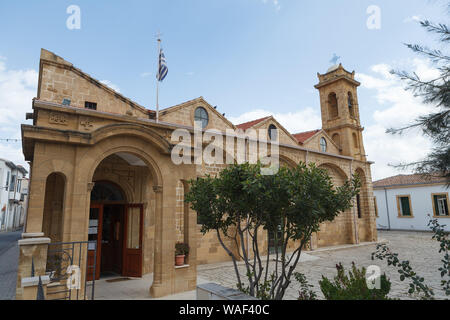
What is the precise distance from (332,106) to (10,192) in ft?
125

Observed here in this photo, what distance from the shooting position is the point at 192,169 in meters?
7.75

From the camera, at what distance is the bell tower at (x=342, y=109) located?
19.6m

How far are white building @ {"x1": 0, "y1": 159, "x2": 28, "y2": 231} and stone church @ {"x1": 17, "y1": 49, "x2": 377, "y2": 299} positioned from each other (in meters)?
24.4

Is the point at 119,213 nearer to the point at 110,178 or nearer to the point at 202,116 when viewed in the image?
the point at 110,178

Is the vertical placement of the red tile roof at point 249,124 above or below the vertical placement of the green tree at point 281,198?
above

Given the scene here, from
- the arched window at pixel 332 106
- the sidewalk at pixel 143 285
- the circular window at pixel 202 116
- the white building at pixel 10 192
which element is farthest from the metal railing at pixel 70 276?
the white building at pixel 10 192

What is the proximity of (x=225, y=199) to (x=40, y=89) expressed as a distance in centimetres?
878

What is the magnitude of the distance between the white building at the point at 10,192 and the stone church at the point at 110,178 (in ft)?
80.0

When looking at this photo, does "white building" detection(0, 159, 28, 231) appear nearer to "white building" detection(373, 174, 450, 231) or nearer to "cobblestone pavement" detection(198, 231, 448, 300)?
"cobblestone pavement" detection(198, 231, 448, 300)

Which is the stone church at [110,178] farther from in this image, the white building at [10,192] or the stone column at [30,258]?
the white building at [10,192]

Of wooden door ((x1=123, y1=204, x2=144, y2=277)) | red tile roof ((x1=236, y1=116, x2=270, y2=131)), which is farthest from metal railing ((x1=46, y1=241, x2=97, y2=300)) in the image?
red tile roof ((x1=236, y1=116, x2=270, y2=131))
